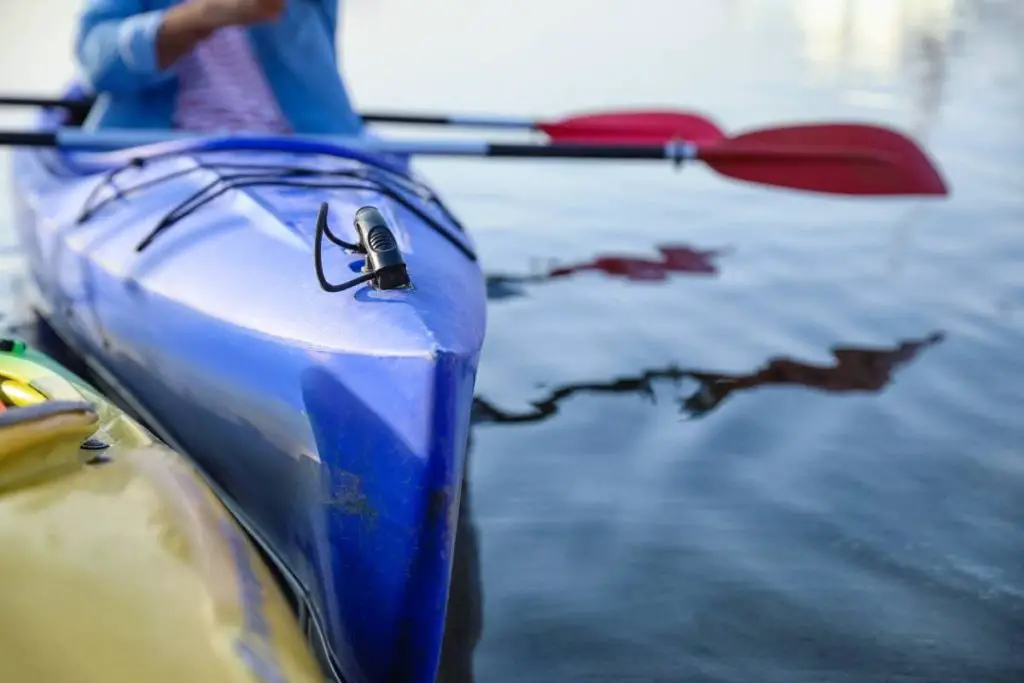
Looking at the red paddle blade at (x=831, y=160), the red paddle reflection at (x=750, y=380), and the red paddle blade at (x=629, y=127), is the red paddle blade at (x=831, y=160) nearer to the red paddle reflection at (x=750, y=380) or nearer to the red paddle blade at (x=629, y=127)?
the red paddle blade at (x=629, y=127)

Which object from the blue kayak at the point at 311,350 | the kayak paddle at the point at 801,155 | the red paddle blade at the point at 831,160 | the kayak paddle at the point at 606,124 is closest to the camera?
the blue kayak at the point at 311,350

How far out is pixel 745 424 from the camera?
9.31ft

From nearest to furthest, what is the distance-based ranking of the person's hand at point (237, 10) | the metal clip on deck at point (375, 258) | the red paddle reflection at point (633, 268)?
the metal clip on deck at point (375, 258) → the person's hand at point (237, 10) → the red paddle reflection at point (633, 268)

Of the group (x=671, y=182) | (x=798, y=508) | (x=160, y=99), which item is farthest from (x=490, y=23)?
(x=798, y=508)

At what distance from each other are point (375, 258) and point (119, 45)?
1420 millimetres

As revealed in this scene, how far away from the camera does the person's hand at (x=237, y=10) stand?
2650mm

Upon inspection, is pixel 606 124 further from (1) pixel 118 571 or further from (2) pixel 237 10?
(1) pixel 118 571

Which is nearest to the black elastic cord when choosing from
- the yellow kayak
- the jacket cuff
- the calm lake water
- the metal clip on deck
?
the metal clip on deck

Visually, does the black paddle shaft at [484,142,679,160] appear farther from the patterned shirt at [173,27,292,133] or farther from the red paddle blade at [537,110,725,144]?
the red paddle blade at [537,110,725,144]

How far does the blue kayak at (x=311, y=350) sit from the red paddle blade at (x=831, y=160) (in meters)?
1.55

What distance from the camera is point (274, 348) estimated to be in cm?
178

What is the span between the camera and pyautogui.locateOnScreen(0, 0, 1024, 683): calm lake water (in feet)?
6.52

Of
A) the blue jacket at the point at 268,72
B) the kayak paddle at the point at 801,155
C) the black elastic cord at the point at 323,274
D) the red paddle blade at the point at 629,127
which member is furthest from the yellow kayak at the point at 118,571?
the red paddle blade at the point at 629,127

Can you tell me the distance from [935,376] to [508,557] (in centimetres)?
155
